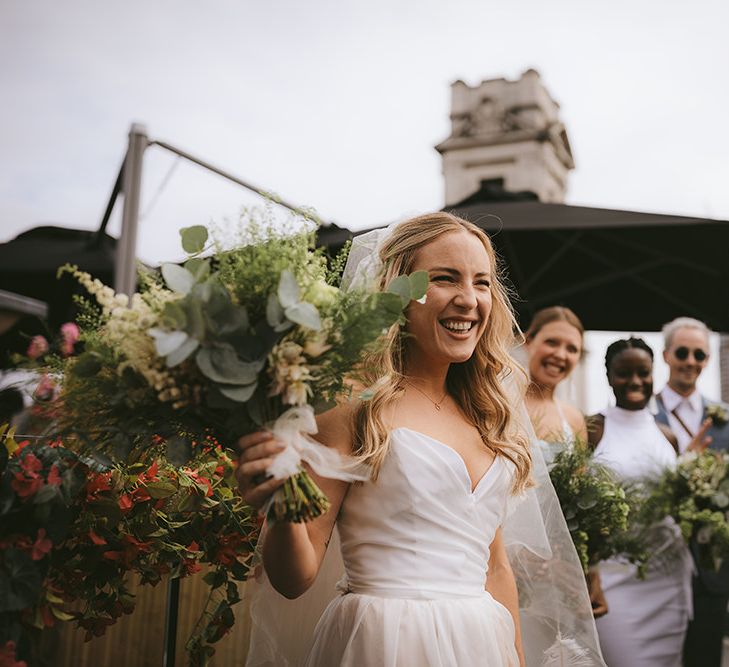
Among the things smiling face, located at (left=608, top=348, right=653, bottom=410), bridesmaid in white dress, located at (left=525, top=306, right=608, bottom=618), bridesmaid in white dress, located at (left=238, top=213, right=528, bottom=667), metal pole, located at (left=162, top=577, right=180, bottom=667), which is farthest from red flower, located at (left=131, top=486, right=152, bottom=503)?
smiling face, located at (left=608, top=348, right=653, bottom=410)

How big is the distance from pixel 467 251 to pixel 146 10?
5400mm

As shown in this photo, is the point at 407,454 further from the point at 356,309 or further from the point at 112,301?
the point at 112,301

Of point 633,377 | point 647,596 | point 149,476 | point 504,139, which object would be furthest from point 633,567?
point 504,139

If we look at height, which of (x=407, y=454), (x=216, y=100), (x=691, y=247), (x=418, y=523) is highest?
(x=216, y=100)

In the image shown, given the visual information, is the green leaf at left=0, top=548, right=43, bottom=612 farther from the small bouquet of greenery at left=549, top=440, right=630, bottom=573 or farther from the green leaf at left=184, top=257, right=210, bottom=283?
the small bouquet of greenery at left=549, top=440, right=630, bottom=573

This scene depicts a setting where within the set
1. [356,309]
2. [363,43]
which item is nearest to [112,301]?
[356,309]

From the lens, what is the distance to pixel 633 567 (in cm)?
413

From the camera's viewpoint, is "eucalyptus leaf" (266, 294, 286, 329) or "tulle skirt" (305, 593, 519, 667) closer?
"eucalyptus leaf" (266, 294, 286, 329)

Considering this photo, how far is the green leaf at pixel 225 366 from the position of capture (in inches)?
50.7

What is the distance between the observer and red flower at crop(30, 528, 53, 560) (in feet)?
4.76

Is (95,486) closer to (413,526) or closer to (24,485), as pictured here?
(24,485)

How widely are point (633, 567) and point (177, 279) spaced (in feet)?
12.1

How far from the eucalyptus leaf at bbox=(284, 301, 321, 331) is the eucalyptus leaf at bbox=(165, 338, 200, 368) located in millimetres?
176

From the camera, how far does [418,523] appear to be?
182 cm
